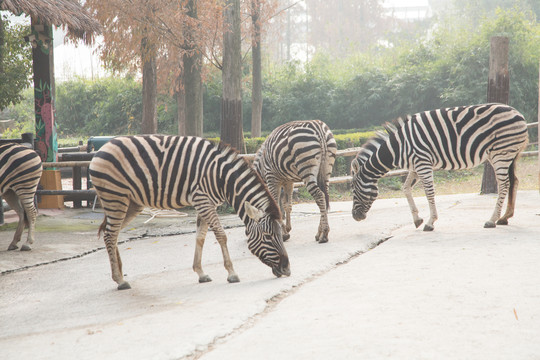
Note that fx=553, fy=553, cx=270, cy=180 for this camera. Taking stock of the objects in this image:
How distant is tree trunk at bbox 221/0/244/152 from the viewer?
37.4ft

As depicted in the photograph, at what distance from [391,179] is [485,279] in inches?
497

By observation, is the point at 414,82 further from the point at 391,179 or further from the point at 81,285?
the point at 81,285

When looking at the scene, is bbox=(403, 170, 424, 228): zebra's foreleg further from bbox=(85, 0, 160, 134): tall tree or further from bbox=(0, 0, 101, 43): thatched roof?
bbox=(85, 0, 160, 134): tall tree

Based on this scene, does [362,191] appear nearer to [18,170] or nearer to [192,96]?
[18,170]

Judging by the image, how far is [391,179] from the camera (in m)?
A: 17.4

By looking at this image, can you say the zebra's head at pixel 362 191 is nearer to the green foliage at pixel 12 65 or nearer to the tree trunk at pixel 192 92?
the tree trunk at pixel 192 92

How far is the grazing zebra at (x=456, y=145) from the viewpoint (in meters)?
7.46

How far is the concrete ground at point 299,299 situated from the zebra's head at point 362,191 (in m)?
0.25

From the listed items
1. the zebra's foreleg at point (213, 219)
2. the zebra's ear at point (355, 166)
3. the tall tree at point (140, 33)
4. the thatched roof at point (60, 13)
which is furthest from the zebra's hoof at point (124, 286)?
the tall tree at point (140, 33)

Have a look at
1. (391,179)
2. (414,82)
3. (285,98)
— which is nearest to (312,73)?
(285,98)

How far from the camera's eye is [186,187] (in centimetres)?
545

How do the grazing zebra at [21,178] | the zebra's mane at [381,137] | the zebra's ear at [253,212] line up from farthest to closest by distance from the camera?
the zebra's mane at [381,137], the grazing zebra at [21,178], the zebra's ear at [253,212]

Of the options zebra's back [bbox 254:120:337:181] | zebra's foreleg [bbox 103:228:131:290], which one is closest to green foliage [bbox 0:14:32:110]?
zebra's back [bbox 254:120:337:181]

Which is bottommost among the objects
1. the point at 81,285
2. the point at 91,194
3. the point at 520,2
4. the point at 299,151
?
the point at 81,285
